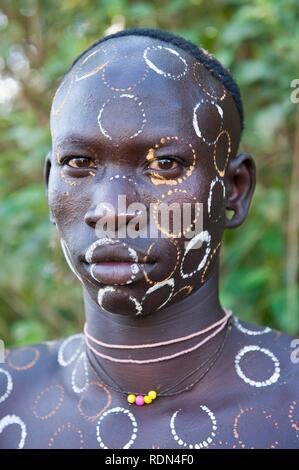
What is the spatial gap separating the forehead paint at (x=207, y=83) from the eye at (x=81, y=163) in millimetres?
285

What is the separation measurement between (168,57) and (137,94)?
5.5 inches

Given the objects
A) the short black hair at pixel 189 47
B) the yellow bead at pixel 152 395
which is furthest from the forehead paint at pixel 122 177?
the yellow bead at pixel 152 395

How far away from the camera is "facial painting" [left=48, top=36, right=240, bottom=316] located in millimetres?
1311

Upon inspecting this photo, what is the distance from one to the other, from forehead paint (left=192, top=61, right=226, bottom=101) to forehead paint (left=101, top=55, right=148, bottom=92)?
12cm

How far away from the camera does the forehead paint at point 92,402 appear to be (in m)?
1.46

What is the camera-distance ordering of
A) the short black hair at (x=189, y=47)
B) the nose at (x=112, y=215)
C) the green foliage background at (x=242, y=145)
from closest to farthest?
the nose at (x=112, y=215) → the short black hair at (x=189, y=47) → the green foliage background at (x=242, y=145)

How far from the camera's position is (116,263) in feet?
4.27

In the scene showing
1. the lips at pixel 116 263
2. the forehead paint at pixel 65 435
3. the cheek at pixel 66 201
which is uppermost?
the cheek at pixel 66 201

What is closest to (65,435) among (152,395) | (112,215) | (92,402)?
(92,402)

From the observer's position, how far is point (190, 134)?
4.52 feet

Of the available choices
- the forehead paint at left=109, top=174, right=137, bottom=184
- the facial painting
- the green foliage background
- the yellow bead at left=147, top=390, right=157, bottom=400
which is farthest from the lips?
the green foliage background

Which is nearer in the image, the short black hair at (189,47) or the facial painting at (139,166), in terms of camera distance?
the facial painting at (139,166)

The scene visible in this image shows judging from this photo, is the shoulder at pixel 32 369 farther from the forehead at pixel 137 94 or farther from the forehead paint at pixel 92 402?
the forehead at pixel 137 94

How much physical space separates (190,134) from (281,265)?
129 cm
